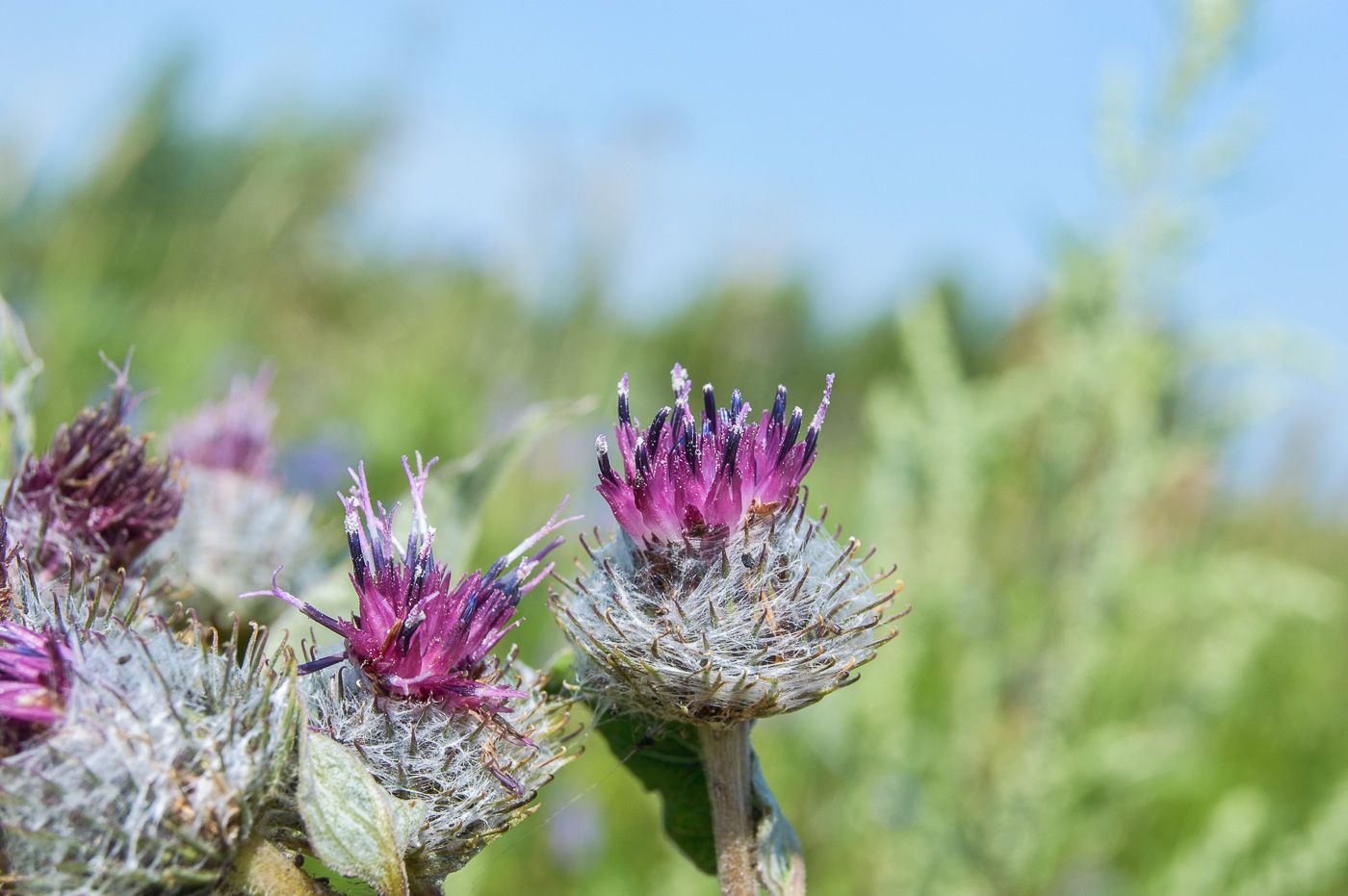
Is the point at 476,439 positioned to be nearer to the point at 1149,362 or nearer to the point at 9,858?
the point at 1149,362

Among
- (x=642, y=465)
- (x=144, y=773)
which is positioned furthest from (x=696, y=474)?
(x=144, y=773)

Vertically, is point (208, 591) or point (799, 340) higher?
point (799, 340)

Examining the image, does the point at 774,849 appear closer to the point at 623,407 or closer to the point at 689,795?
the point at 689,795

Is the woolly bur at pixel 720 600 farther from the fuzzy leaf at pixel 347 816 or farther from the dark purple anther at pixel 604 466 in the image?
the fuzzy leaf at pixel 347 816

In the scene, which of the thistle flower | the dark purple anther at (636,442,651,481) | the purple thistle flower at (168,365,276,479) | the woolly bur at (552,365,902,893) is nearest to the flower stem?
the woolly bur at (552,365,902,893)

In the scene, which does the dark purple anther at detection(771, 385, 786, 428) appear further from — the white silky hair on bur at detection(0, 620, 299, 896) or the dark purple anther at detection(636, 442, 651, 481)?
the white silky hair on bur at detection(0, 620, 299, 896)

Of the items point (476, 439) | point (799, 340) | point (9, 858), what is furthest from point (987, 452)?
point (799, 340)

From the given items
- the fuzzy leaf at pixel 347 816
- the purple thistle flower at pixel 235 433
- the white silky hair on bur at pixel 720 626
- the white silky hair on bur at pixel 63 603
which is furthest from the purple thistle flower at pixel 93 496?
the purple thistle flower at pixel 235 433
